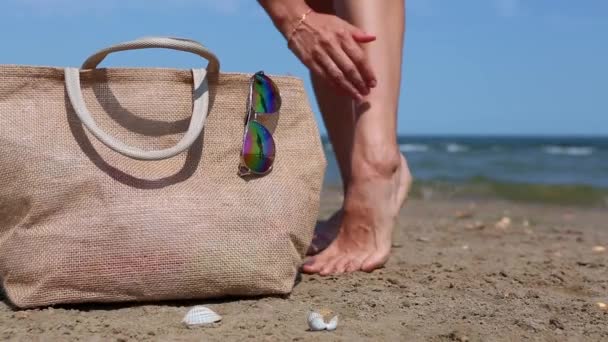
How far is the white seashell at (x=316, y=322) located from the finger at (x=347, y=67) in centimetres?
72

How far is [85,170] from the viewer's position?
1621 mm

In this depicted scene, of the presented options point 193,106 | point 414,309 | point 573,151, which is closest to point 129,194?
point 193,106

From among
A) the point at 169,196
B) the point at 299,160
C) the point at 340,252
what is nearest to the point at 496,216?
the point at 340,252

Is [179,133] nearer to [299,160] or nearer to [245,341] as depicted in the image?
[299,160]

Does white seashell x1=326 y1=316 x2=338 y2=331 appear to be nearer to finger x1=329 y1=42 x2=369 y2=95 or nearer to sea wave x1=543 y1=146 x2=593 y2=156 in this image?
finger x1=329 y1=42 x2=369 y2=95

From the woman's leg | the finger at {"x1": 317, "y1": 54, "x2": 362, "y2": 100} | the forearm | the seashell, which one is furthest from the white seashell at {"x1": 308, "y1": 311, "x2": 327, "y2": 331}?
the forearm

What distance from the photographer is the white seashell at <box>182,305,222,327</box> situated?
155cm

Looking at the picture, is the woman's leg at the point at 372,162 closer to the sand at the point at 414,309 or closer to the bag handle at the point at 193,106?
the sand at the point at 414,309

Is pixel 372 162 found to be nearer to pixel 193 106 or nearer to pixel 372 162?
pixel 372 162

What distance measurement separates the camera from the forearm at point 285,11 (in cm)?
211

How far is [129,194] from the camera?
1.63 metres

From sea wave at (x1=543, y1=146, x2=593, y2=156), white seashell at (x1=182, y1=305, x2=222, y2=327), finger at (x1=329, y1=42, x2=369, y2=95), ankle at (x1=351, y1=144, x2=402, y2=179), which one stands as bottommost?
sea wave at (x1=543, y1=146, x2=593, y2=156)

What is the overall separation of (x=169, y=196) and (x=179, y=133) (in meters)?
0.15

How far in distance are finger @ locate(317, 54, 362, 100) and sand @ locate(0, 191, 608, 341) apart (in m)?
0.49
